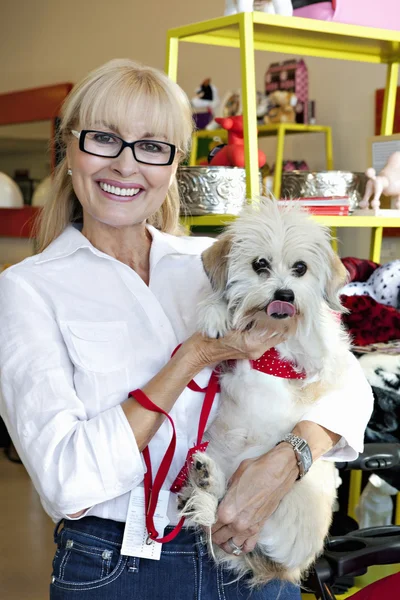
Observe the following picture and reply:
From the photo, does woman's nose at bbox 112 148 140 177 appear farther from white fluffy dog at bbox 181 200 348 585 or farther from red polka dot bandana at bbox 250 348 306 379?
red polka dot bandana at bbox 250 348 306 379

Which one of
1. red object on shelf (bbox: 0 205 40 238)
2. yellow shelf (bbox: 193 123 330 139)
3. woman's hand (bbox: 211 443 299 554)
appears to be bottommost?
red object on shelf (bbox: 0 205 40 238)

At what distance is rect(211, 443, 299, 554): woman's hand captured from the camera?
1.42 m

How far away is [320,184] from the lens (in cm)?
246

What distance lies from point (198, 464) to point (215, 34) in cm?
124

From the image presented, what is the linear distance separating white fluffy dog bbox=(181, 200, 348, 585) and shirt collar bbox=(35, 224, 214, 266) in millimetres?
151

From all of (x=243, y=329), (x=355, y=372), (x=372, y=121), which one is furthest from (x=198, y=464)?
(x=372, y=121)

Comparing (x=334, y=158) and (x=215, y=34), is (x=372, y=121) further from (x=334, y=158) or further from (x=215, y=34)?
(x=215, y=34)

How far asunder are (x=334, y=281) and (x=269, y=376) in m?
0.22

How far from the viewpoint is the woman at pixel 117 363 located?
54.9 inches

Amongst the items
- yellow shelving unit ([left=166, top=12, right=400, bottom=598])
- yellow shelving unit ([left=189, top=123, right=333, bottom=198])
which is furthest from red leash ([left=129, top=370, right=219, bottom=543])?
yellow shelving unit ([left=189, top=123, right=333, bottom=198])

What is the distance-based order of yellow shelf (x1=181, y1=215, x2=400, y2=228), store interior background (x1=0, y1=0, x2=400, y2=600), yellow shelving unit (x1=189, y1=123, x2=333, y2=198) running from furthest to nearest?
yellow shelving unit (x1=189, y1=123, x2=333, y2=198) → store interior background (x1=0, y1=0, x2=400, y2=600) → yellow shelf (x1=181, y1=215, x2=400, y2=228)

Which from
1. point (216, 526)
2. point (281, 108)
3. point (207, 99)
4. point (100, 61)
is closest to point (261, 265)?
point (216, 526)

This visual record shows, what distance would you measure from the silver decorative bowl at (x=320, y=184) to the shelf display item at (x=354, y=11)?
1.47 ft

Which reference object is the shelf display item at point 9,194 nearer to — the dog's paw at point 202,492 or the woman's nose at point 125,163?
the woman's nose at point 125,163
